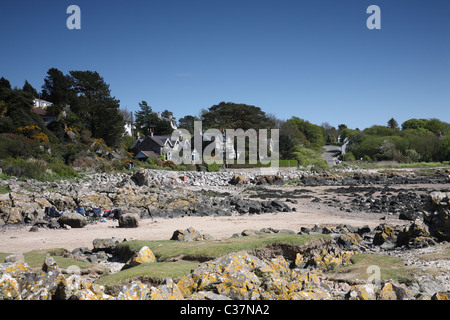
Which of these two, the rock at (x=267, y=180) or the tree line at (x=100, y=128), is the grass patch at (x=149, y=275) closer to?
the tree line at (x=100, y=128)

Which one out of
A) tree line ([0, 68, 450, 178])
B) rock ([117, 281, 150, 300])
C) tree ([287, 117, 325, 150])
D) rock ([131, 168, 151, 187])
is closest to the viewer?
rock ([117, 281, 150, 300])

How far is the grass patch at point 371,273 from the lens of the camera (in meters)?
6.88

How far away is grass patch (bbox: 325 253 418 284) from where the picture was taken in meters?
6.88

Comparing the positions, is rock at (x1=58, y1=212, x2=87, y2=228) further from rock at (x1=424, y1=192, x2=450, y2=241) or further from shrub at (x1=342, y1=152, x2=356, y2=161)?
shrub at (x1=342, y1=152, x2=356, y2=161)

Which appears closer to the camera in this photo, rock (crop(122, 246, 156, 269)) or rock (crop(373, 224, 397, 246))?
rock (crop(122, 246, 156, 269))

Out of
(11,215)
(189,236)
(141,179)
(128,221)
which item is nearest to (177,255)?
(189,236)

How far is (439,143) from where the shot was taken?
68.9m

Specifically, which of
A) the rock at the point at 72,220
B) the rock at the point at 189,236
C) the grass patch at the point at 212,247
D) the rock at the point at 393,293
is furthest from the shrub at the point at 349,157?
the rock at the point at 393,293

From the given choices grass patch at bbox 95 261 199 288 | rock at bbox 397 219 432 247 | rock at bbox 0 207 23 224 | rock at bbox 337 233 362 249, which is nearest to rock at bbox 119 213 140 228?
rock at bbox 0 207 23 224

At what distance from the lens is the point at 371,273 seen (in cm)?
712

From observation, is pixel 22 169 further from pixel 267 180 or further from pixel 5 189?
pixel 267 180
